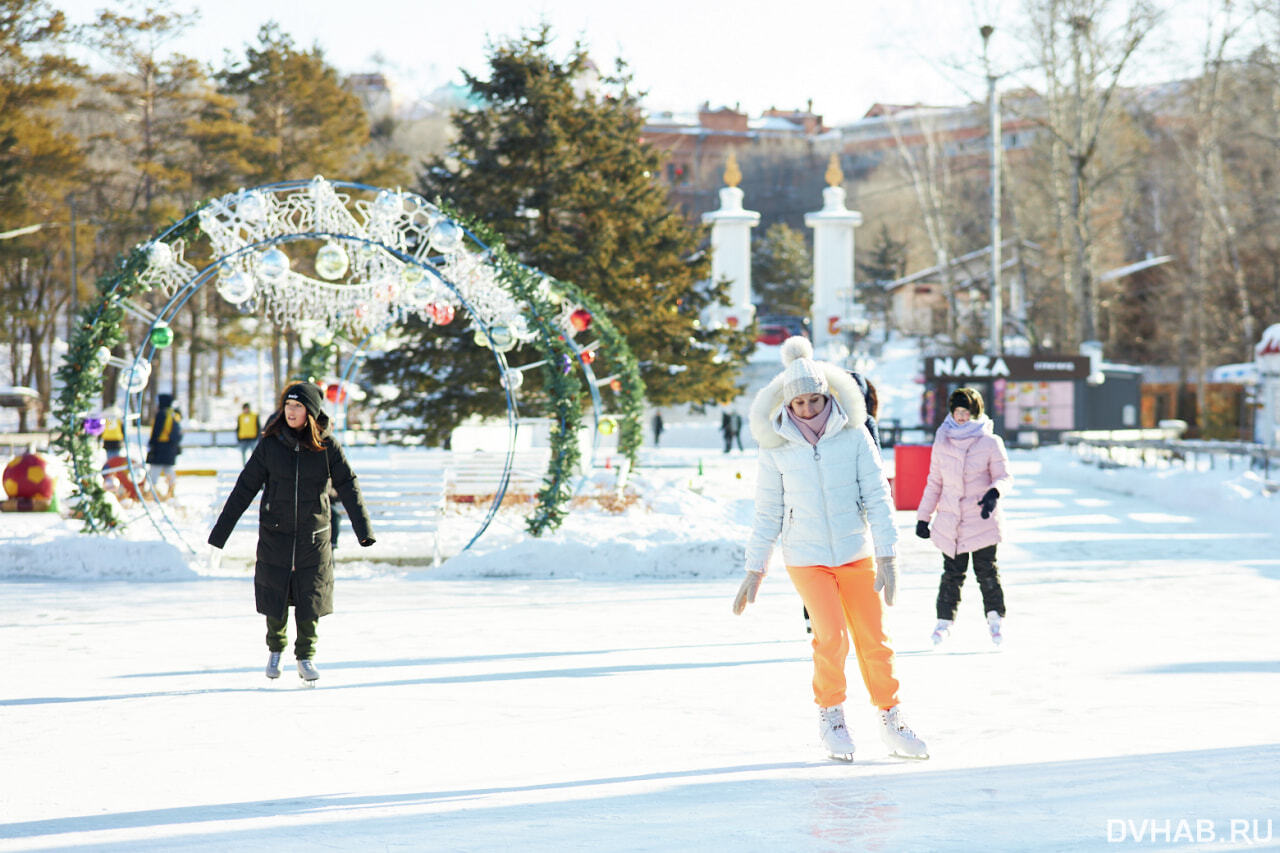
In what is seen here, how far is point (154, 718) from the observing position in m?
6.30

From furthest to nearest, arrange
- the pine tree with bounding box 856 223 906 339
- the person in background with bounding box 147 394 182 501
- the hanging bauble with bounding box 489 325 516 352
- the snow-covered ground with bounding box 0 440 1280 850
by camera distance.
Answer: the pine tree with bounding box 856 223 906 339 → the person in background with bounding box 147 394 182 501 → the hanging bauble with bounding box 489 325 516 352 → the snow-covered ground with bounding box 0 440 1280 850

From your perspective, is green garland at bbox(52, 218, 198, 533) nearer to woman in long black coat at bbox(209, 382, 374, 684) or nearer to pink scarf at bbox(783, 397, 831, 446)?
woman in long black coat at bbox(209, 382, 374, 684)

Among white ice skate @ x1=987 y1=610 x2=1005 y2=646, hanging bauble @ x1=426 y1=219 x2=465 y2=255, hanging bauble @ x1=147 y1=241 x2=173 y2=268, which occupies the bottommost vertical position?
white ice skate @ x1=987 y1=610 x2=1005 y2=646

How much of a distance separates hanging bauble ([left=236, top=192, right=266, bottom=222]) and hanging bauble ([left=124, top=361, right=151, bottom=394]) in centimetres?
189

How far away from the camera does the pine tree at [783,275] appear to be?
7138 cm

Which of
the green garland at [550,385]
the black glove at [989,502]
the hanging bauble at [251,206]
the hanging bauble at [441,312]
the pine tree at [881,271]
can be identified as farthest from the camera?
the pine tree at [881,271]

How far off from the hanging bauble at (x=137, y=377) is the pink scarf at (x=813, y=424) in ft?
30.7

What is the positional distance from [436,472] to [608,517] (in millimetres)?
2694

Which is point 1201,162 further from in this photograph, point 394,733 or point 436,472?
point 394,733

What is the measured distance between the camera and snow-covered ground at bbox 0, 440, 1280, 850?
4.58 metres

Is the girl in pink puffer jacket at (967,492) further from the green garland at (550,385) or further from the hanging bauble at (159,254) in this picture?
the hanging bauble at (159,254)

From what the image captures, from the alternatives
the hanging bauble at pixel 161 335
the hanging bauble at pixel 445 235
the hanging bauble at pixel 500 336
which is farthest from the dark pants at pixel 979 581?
the hanging bauble at pixel 161 335

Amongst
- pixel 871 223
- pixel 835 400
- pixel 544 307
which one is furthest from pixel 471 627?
pixel 871 223

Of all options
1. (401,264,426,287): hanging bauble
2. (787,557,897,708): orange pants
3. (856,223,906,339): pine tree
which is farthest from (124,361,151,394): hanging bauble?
(856,223,906,339): pine tree
